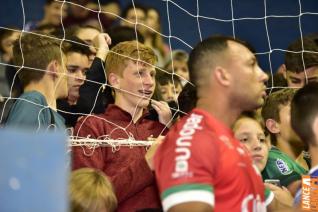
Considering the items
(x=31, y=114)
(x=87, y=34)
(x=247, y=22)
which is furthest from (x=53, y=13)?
(x=31, y=114)

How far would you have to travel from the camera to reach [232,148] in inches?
64.9

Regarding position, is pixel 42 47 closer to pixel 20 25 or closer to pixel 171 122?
pixel 171 122

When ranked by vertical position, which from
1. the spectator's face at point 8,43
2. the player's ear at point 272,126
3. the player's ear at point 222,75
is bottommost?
the player's ear at point 222,75

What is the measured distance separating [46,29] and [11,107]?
935mm

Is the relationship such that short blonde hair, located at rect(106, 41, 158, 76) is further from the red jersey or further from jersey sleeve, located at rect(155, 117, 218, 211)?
jersey sleeve, located at rect(155, 117, 218, 211)

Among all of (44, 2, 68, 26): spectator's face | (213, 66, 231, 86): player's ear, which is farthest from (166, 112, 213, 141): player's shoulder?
(44, 2, 68, 26): spectator's face

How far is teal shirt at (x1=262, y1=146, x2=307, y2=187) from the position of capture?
8.29ft

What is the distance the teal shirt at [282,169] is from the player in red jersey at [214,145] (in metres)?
0.74

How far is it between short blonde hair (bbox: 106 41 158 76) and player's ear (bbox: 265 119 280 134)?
1.88 ft

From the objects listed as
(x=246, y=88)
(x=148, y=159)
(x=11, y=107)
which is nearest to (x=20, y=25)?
(x=11, y=107)

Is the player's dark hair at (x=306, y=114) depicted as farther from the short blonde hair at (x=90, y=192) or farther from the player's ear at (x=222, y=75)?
the short blonde hair at (x=90, y=192)

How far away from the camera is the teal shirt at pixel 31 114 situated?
2.26 metres

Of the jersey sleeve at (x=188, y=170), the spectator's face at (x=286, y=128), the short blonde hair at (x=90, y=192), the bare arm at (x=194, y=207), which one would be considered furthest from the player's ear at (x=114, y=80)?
the bare arm at (x=194, y=207)

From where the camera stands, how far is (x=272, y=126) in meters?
2.80
